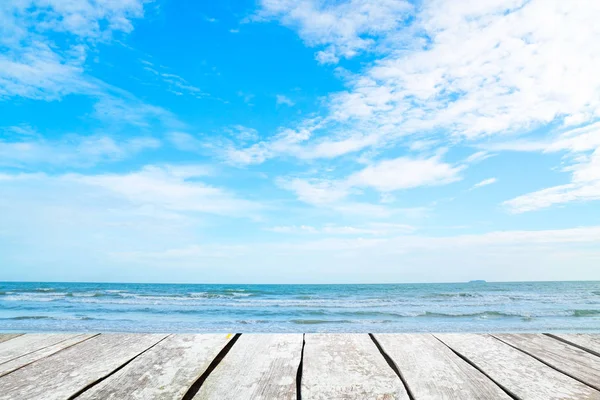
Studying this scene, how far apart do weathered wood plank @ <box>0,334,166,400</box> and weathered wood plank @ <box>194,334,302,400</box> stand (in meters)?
0.33

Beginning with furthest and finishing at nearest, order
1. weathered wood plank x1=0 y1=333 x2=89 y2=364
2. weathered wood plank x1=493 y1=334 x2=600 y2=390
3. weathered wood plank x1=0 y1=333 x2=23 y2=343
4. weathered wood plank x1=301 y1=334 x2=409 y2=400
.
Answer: weathered wood plank x1=0 y1=333 x2=23 y2=343
weathered wood plank x1=0 y1=333 x2=89 y2=364
weathered wood plank x1=493 y1=334 x2=600 y2=390
weathered wood plank x1=301 y1=334 x2=409 y2=400

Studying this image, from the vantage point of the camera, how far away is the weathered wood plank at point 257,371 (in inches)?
36.9

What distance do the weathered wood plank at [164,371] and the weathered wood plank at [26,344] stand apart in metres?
0.43

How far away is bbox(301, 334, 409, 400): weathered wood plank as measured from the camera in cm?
93

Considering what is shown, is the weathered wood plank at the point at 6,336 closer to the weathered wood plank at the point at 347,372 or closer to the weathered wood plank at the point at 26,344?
the weathered wood plank at the point at 26,344

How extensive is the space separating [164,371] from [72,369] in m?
0.29

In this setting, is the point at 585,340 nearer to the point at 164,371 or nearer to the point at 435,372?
the point at 435,372

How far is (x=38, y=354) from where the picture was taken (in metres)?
1.28

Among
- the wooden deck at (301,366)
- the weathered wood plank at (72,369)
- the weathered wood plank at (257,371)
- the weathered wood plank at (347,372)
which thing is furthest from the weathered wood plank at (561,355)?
the weathered wood plank at (72,369)

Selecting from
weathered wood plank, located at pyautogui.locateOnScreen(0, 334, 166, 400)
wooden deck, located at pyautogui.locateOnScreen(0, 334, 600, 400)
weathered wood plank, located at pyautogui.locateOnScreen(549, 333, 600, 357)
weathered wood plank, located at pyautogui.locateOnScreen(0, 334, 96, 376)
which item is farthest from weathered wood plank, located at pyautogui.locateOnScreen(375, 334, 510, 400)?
weathered wood plank, located at pyautogui.locateOnScreen(0, 334, 96, 376)

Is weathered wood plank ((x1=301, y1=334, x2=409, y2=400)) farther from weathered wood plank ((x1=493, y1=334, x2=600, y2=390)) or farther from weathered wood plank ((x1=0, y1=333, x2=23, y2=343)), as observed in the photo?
weathered wood plank ((x1=0, y1=333, x2=23, y2=343))

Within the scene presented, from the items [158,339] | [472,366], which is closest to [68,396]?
[158,339]

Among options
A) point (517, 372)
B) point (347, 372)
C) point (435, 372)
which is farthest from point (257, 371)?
point (517, 372)

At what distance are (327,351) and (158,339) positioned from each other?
65 cm
